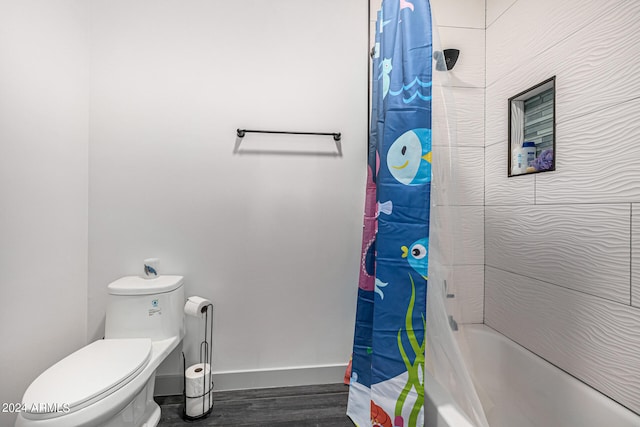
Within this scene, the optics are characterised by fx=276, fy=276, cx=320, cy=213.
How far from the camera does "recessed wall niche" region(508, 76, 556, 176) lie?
4.04 feet

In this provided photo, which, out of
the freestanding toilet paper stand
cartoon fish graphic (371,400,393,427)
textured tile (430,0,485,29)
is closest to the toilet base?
the freestanding toilet paper stand

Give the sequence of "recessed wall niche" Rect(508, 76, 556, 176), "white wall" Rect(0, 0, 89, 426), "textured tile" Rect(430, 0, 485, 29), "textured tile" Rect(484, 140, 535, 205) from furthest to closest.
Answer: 1. "textured tile" Rect(430, 0, 485, 29)
2. "textured tile" Rect(484, 140, 535, 205)
3. "recessed wall niche" Rect(508, 76, 556, 176)
4. "white wall" Rect(0, 0, 89, 426)

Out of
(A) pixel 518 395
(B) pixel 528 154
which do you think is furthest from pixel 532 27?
(A) pixel 518 395

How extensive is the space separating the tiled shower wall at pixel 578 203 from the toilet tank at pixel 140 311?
1746mm

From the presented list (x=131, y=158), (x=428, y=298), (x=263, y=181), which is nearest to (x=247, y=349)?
(x=263, y=181)

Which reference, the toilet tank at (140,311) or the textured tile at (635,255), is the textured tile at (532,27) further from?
the toilet tank at (140,311)

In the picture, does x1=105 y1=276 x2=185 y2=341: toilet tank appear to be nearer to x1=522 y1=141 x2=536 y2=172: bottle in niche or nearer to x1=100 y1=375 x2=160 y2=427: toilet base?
x1=100 y1=375 x2=160 y2=427: toilet base

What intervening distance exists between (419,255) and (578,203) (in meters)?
0.70

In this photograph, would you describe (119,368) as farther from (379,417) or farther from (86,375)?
(379,417)

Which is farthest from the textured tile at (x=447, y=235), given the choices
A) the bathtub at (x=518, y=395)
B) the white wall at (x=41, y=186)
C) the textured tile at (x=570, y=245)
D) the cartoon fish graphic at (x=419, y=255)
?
the white wall at (x=41, y=186)

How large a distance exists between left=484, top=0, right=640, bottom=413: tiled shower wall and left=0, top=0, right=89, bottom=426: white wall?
224 centimetres

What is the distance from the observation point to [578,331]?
3.51 ft

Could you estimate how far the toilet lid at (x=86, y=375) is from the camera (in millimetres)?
862

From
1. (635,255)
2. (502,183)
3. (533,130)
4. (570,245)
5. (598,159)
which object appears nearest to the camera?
(635,255)
